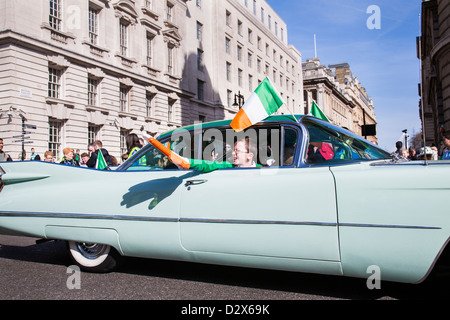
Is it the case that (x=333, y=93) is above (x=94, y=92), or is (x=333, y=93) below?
above

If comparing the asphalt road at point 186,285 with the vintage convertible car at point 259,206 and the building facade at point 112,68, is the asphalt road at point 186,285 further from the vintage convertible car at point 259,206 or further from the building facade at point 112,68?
the building facade at point 112,68

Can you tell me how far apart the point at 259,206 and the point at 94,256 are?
197cm

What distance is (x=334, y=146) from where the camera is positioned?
3406mm

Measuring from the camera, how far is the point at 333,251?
105 inches

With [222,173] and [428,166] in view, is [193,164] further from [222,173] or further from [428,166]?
[428,166]

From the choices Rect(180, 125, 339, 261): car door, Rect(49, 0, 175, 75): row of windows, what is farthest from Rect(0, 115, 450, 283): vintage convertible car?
Rect(49, 0, 175, 75): row of windows

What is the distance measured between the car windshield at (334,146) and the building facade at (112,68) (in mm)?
9242

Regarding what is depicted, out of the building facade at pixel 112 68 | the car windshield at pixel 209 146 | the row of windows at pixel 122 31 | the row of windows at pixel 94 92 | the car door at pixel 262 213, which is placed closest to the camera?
the car door at pixel 262 213

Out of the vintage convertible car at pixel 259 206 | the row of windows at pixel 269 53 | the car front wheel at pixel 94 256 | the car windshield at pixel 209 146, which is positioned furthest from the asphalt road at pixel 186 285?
the row of windows at pixel 269 53

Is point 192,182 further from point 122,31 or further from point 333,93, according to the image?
point 333,93

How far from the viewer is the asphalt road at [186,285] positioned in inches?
118

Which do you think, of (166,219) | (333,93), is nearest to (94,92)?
(166,219)
